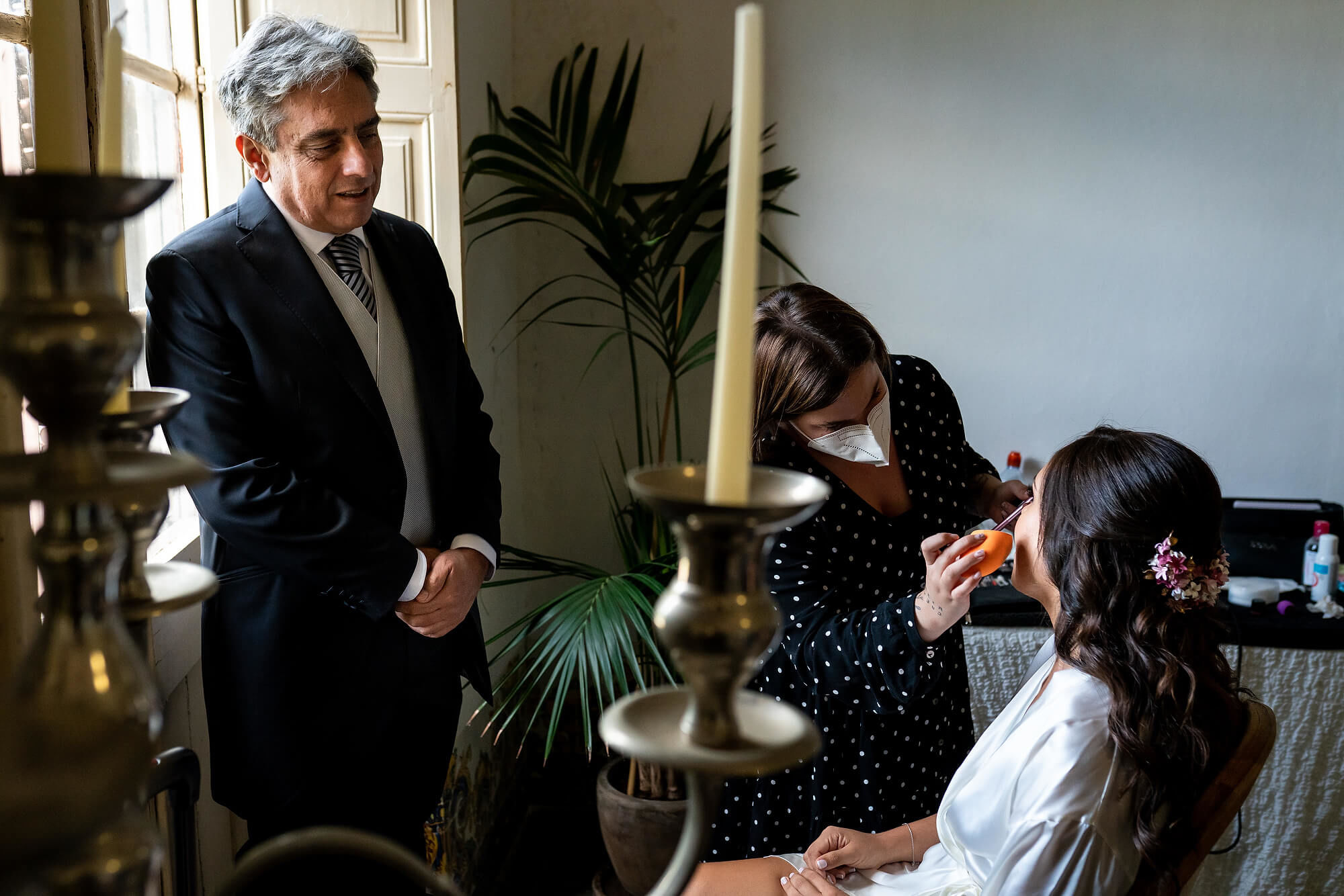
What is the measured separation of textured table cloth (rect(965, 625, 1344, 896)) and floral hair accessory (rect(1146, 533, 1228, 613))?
1643mm

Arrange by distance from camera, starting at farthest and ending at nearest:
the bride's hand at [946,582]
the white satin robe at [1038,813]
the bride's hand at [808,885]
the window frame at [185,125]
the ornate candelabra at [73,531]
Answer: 1. the window frame at [185,125]
2. the bride's hand at [808,885]
3. the bride's hand at [946,582]
4. the white satin robe at [1038,813]
5. the ornate candelabra at [73,531]

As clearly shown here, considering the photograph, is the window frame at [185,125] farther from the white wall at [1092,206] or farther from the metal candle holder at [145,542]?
the white wall at [1092,206]

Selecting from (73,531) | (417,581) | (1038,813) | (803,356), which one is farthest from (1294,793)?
(73,531)

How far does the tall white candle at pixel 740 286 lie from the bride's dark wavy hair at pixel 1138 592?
1.32 m

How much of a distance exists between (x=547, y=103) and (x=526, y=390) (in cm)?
94

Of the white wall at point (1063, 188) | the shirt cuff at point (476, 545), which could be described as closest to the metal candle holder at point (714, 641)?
the shirt cuff at point (476, 545)

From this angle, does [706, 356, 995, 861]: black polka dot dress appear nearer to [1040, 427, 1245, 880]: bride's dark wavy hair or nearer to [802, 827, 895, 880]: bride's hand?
[802, 827, 895, 880]: bride's hand

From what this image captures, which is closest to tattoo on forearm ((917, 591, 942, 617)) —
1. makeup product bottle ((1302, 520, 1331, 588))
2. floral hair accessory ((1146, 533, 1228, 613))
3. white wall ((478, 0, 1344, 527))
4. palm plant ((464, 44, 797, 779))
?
floral hair accessory ((1146, 533, 1228, 613))

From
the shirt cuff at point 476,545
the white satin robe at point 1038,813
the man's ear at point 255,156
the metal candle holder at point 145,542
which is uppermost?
the man's ear at point 255,156

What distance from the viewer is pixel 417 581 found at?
189 cm

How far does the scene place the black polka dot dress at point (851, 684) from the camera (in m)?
1.89

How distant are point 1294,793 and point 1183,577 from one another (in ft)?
6.22

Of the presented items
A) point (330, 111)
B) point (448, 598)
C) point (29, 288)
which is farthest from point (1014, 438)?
point (29, 288)

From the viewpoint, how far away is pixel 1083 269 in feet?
11.6
